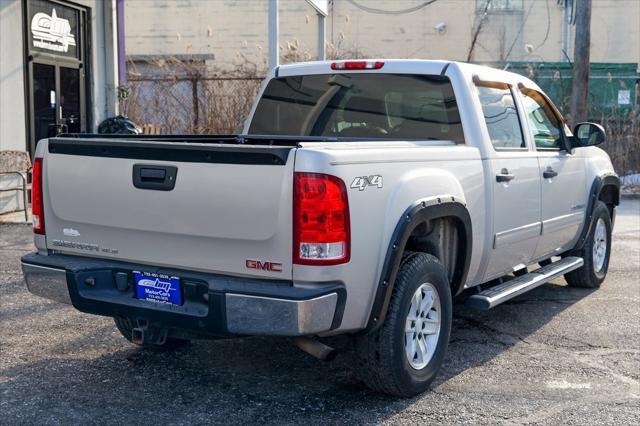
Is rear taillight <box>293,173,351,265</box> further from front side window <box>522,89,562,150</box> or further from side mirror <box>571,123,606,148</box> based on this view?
side mirror <box>571,123,606,148</box>

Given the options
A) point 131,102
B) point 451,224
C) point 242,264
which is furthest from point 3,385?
point 131,102

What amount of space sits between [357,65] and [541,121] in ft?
5.59

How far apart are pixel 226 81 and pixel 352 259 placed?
1388 cm

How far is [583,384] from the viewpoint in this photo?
5.00 metres

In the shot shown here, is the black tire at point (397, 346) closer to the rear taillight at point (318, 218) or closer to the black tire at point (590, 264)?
the rear taillight at point (318, 218)

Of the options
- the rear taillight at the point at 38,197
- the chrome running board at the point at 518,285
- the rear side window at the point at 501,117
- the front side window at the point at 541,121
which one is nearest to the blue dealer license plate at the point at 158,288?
the rear taillight at the point at 38,197

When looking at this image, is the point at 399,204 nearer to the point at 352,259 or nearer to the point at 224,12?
the point at 352,259

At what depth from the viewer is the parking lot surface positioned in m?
4.43

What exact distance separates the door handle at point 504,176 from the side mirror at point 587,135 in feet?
5.11

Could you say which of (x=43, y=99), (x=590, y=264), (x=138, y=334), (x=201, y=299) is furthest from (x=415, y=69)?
(x=43, y=99)

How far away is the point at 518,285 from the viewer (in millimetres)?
5805

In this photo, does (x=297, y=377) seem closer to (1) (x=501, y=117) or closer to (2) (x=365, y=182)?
(2) (x=365, y=182)

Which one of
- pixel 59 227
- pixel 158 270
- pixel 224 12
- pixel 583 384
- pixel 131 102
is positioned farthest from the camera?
pixel 224 12

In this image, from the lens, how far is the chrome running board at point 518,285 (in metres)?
5.30
